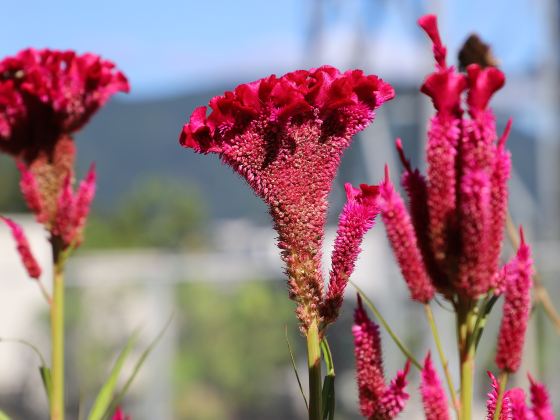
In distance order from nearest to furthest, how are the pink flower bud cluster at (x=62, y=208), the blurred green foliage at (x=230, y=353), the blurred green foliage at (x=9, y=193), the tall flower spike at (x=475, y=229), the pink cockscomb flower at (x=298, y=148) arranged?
the tall flower spike at (x=475, y=229) < the pink cockscomb flower at (x=298, y=148) < the pink flower bud cluster at (x=62, y=208) < the blurred green foliage at (x=230, y=353) < the blurred green foliage at (x=9, y=193)

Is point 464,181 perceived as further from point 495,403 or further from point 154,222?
point 154,222

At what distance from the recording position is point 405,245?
2.04 feet

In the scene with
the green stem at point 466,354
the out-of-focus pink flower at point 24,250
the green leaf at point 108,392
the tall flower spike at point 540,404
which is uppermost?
the green stem at point 466,354

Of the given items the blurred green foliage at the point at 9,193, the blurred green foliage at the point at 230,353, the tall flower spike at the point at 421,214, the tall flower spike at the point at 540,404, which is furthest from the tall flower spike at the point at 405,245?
the blurred green foliage at the point at 9,193

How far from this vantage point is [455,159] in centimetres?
57

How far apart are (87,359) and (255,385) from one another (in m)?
1.23

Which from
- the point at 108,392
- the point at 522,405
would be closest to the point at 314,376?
the point at 522,405

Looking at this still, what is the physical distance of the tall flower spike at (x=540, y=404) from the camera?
2.20 feet

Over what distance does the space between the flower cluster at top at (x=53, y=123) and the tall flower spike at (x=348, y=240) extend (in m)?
0.40

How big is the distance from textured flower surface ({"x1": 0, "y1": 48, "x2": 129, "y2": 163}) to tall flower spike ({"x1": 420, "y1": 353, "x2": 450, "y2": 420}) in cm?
48

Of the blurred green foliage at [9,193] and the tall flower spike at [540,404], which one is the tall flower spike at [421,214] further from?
the blurred green foliage at [9,193]

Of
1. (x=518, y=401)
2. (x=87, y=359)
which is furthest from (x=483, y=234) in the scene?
(x=87, y=359)

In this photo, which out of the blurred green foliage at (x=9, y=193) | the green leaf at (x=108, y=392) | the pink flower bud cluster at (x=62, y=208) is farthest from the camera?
the blurred green foliage at (x=9, y=193)

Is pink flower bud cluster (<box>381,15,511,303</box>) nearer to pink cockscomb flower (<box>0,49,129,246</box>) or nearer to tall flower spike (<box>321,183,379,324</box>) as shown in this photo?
tall flower spike (<box>321,183,379,324</box>)
